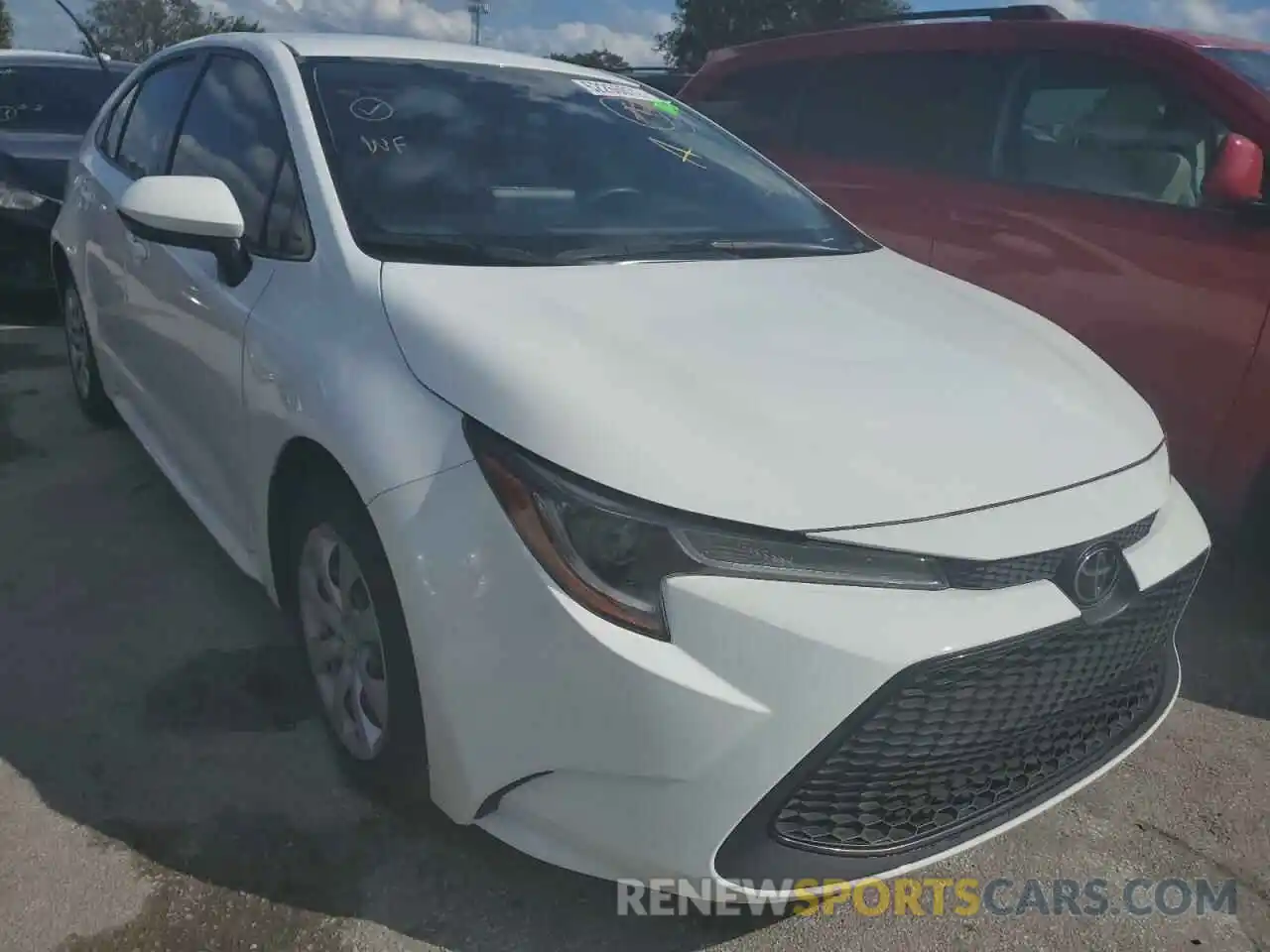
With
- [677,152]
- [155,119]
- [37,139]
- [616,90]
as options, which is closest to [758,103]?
[616,90]

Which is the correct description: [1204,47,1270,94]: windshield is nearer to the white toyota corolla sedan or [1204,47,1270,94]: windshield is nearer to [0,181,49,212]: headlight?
the white toyota corolla sedan

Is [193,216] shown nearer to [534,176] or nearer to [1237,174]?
[534,176]

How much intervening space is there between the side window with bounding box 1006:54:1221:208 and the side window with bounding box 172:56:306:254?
8.55 feet

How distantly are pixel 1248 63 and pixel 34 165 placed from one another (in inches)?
227

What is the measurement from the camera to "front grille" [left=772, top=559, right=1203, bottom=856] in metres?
1.73

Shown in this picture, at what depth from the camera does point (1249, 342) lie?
3203 mm

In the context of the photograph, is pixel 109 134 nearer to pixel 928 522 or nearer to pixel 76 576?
pixel 76 576

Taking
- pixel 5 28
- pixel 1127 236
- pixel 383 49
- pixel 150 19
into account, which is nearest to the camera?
pixel 383 49

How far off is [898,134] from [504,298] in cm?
292

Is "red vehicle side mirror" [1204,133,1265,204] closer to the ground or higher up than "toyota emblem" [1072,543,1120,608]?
higher up

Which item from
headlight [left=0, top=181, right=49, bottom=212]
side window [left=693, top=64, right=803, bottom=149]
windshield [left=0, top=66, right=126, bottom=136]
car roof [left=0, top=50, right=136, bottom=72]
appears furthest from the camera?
car roof [left=0, top=50, right=136, bottom=72]

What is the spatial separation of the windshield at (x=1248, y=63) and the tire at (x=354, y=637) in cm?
311

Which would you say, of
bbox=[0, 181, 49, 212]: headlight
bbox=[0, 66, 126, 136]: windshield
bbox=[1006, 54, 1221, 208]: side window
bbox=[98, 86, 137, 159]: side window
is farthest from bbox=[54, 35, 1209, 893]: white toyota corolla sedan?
bbox=[0, 66, 126, 136]: windshield

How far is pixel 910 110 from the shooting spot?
450 cm
